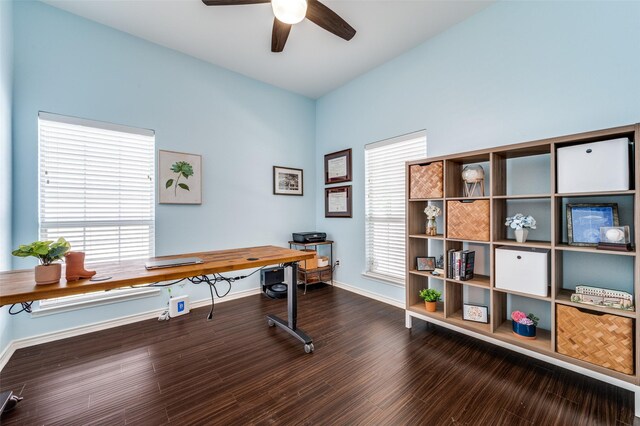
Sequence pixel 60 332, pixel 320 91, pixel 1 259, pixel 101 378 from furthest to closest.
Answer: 1. pixel 320 91
2. pixel 60 332
3. pixel 1 259
4. pixel 101 378

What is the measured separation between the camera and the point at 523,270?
1942mm

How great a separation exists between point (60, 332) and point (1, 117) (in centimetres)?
189

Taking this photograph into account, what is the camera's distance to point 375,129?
3.43 metres

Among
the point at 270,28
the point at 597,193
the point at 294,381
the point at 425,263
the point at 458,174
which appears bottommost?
the point at 294,381

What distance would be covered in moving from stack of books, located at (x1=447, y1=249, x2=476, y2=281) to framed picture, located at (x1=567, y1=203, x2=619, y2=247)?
690 millimetres

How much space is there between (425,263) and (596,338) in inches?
48.6

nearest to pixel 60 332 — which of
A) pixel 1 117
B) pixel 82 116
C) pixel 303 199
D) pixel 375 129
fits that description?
pixel 1 117

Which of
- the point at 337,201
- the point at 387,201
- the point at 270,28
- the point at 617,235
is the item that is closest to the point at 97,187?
the point at 270,28

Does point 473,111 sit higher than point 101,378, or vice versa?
point 473,111

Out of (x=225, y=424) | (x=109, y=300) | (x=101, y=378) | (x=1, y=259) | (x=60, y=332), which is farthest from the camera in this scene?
(x=109, y=300)

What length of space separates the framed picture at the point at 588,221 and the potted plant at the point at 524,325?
665mm

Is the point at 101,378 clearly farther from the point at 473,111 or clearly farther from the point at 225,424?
the point at 473,111

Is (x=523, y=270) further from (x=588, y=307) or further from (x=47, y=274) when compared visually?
(x=47, y=274)

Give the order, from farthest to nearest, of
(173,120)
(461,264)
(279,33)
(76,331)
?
(173,120) → (76,331) → (461,264) → (279,33)
